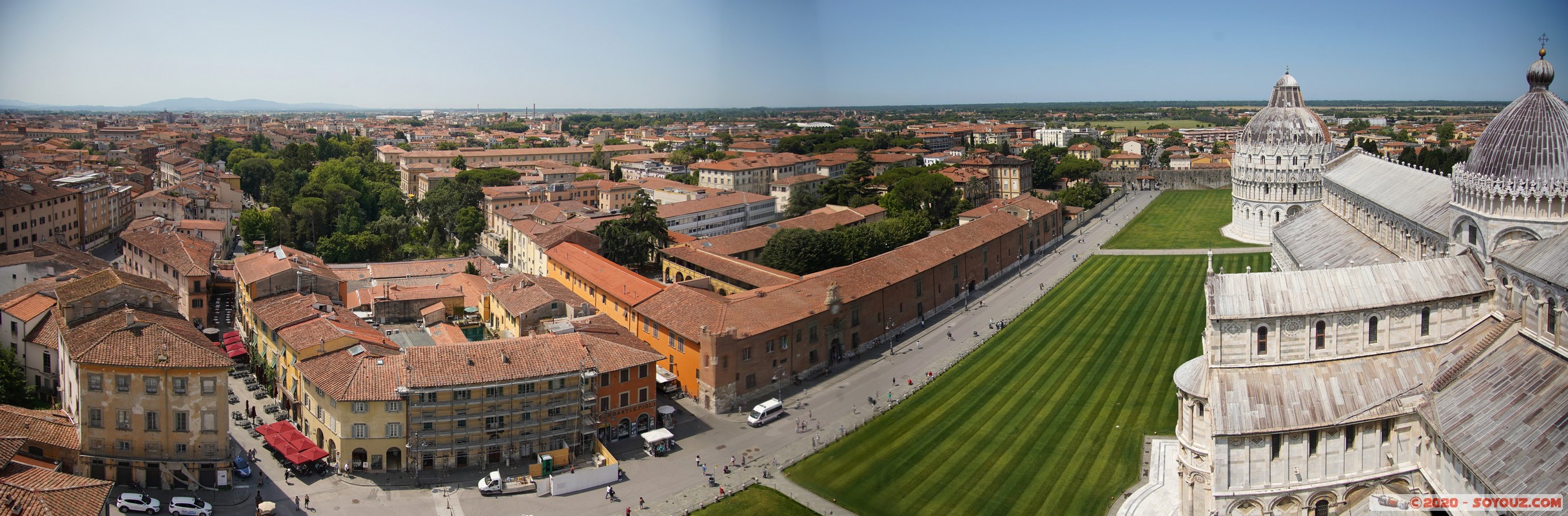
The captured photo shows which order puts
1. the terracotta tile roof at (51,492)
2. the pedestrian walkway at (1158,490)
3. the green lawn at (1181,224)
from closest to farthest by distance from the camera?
1. the terracotta tile roof at (51,492)
2. the pedestrian walkway at (1158,490)
3. the green lawn at (1181,224)

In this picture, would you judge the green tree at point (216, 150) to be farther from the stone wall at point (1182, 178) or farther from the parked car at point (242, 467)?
the parked car at point (242, 467)

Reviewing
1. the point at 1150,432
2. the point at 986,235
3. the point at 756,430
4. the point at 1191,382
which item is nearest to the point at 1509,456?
the point at 1191,382

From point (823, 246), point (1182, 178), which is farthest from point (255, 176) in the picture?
point (1182, 178)

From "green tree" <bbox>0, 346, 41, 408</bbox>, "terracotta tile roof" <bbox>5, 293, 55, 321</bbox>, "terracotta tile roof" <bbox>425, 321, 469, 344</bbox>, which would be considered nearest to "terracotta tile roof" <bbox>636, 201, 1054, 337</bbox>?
"terracotta tile roof" <bbox>425, 321, 469, 344</bbox>

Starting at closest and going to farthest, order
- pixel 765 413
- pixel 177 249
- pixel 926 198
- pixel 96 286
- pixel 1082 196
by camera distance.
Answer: pixel 96 286, pixel 765 413, pixel 177 249, pixel 926 198, pixel 1082 196

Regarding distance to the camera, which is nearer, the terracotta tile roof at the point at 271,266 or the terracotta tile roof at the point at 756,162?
the terracotta tile roof at the point at 271,266

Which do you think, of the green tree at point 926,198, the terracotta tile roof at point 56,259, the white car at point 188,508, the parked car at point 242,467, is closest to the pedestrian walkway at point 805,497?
the white car at point 188,508

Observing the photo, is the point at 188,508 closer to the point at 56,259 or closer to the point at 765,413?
the point at 765,413
